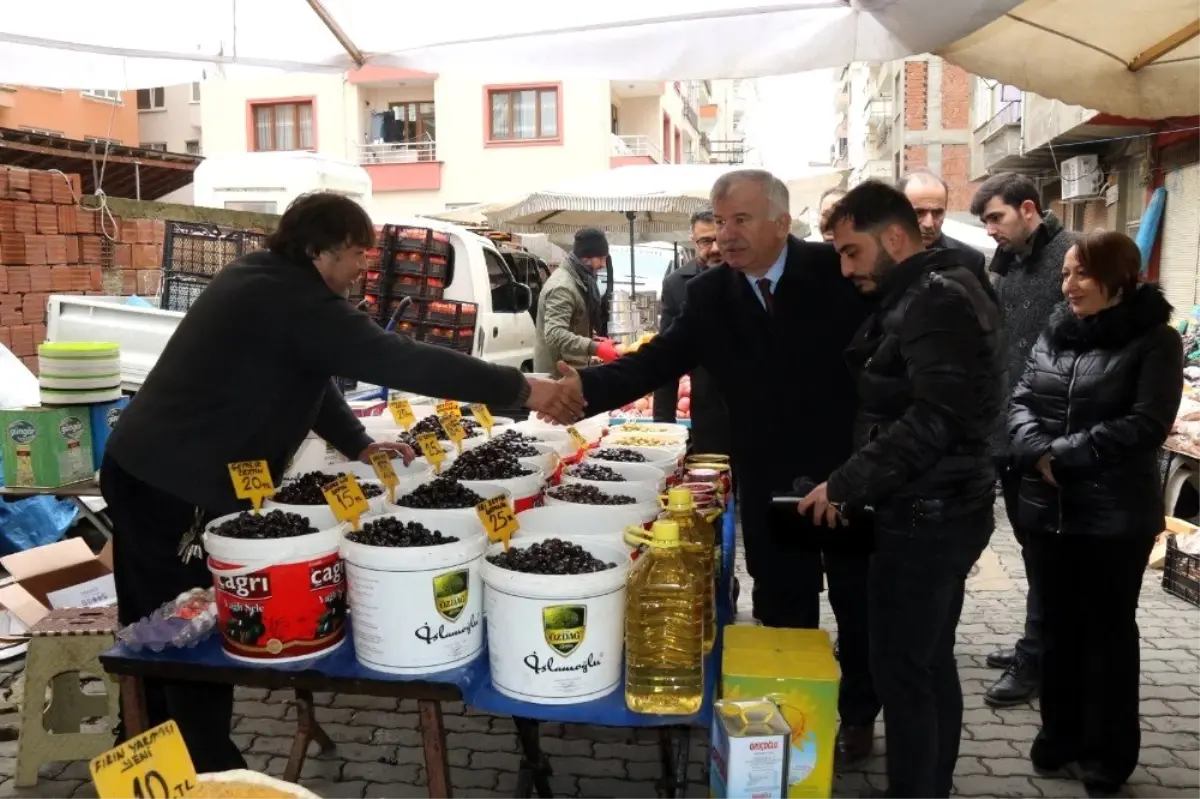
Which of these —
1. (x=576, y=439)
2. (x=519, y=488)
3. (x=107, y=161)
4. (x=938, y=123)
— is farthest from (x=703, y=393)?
(x=938, y=123)

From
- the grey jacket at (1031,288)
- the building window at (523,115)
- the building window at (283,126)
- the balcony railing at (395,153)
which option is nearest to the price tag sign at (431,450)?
the grey jacket at (1031,288)

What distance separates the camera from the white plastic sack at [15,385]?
204 inches

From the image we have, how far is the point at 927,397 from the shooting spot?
215 cm

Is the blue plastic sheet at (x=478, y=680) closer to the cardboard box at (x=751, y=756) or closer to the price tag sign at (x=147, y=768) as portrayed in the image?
the cardboard box at (x=751, y=756)

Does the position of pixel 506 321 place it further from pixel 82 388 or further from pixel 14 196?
pixel 82 388

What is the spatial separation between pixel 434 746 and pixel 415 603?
363 millimetres

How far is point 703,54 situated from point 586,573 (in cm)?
214

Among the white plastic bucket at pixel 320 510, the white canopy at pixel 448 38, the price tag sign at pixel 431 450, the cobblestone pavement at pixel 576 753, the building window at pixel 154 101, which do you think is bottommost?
the cobblestone pavement at pixel 576 753

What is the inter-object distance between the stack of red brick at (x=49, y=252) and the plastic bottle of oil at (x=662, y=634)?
732 cm

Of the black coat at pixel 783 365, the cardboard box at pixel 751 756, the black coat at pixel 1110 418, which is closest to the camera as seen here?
the cardboard box at pixel 751 756

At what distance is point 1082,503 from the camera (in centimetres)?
291

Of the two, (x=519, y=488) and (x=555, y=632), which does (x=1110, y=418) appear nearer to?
(x=519, y=488)

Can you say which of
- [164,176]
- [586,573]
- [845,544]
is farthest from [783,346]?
[164,176]

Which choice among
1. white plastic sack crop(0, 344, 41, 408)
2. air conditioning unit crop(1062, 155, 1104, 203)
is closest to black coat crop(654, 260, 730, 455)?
white plastic sack crop(0, 344, 41, 408)
